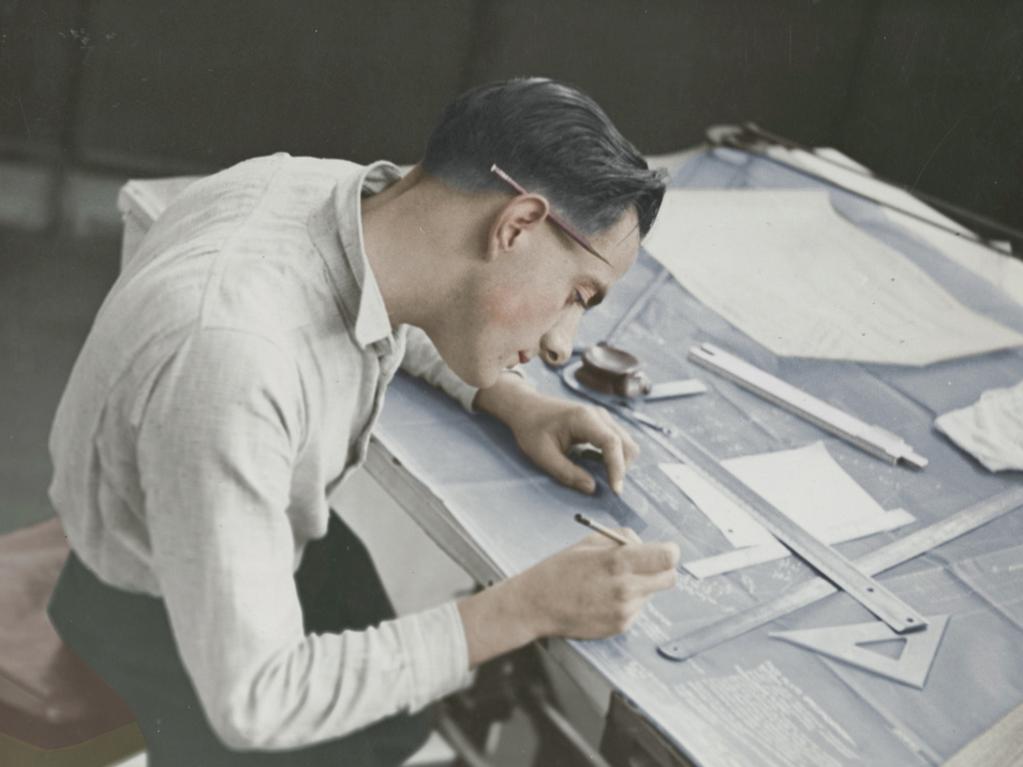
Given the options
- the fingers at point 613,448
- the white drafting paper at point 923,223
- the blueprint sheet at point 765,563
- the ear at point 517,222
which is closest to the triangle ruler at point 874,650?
the blueprint sheet at point 765,563

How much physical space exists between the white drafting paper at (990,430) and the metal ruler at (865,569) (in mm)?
61

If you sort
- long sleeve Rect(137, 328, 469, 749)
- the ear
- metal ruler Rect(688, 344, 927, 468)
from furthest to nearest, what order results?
metal ruler Rect(688, 344, 927, 468), the ear, long sleeve Rect(137, 328, 469, 749)

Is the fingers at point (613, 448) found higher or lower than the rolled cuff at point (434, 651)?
higher

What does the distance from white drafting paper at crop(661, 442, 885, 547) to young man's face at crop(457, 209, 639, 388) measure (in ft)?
1.09

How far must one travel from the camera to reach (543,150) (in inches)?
38.6

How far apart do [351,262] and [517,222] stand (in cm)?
16

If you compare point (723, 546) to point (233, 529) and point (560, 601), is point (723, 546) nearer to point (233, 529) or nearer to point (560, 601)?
point (560, 601)

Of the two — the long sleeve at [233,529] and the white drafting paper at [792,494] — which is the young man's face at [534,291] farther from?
the white drafting paper at [792,494]

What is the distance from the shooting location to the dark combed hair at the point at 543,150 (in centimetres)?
98

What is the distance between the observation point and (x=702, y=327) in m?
1.71

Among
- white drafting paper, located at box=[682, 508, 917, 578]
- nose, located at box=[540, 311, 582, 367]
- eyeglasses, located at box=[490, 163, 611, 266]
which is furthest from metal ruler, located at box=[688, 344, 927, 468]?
eyeglasses, located at box=[490, 163, 611, 266]

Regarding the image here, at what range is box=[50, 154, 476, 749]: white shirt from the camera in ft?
2.83

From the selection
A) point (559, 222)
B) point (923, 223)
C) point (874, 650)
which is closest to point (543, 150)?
point (559, 222)

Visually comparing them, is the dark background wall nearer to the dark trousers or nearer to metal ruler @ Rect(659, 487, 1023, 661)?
the dark trousers
